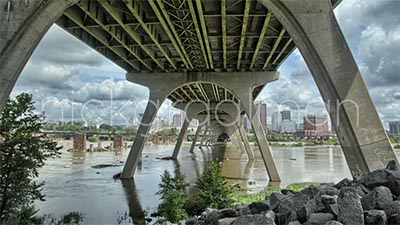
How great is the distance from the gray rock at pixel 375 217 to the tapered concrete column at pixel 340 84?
5.83m

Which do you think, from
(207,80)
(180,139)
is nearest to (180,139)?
(180,139)

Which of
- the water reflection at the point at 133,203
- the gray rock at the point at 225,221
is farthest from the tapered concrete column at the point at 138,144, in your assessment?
the gray rock at the point at 225,221

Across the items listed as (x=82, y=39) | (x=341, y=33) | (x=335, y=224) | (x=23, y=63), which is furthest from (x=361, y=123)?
(x=82, y=39)

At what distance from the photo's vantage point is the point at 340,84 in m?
10.7

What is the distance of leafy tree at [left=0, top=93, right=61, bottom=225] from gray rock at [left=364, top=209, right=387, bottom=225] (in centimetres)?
1212

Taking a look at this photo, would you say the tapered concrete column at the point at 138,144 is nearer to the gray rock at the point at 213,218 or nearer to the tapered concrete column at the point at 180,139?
the gray rock at the point at 213,218

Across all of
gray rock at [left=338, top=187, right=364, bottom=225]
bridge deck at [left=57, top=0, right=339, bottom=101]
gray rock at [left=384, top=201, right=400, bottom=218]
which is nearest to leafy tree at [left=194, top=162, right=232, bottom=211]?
bridge deck at [left=57, top=0, right=339, bottom=101]

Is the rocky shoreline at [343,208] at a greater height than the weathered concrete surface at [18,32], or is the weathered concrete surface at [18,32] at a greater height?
the weathered concrete surface at [18,32]

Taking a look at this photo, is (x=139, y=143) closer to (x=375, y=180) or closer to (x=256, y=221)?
(x=375, y=180)

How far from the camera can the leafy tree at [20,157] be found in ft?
42.7

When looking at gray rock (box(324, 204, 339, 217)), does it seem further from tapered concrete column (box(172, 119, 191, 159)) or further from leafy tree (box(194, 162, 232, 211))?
tapered concrete column (box(172, 119, 191, 159))

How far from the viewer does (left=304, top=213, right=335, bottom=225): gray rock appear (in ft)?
17.7

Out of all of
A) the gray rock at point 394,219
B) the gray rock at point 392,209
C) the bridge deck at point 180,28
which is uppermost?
the bridge deck at point 180,28

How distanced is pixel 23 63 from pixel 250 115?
22.0 metres
